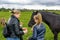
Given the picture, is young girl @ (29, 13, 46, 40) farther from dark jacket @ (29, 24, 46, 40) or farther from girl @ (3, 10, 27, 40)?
girl @ (3, 10, 27, 40)

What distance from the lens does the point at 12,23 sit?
748 cm

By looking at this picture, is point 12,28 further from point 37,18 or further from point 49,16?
point 49,16

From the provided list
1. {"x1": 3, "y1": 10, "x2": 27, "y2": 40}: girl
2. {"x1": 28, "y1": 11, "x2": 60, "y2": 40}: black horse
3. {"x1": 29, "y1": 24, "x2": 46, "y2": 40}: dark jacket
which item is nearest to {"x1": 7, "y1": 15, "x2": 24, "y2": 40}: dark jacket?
{"x1": 3, "y1": 10, "x2": 27, "y2": 40}: girl

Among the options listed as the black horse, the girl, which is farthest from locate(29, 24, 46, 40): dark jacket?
the black horse

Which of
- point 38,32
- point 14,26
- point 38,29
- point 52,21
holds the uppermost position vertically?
point 14,26

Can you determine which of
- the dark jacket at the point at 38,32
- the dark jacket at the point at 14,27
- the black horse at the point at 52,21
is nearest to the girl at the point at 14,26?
the dark jacket at the point at 14,27

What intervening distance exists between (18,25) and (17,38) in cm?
45

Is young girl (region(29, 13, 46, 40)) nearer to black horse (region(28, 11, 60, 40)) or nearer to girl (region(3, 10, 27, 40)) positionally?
girl (region(3, 10, 27, 40))

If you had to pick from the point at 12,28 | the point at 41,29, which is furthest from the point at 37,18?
the point at 12,28

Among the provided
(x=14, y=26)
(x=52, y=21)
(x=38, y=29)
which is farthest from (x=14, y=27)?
(x=52, y=21)

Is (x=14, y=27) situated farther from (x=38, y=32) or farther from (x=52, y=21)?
(x=52, y=21)

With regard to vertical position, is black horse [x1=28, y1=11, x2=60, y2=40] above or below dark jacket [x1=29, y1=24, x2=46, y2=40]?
below

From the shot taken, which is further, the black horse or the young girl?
the black horse

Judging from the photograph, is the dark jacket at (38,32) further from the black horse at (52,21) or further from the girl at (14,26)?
the black horse at (52,21)
